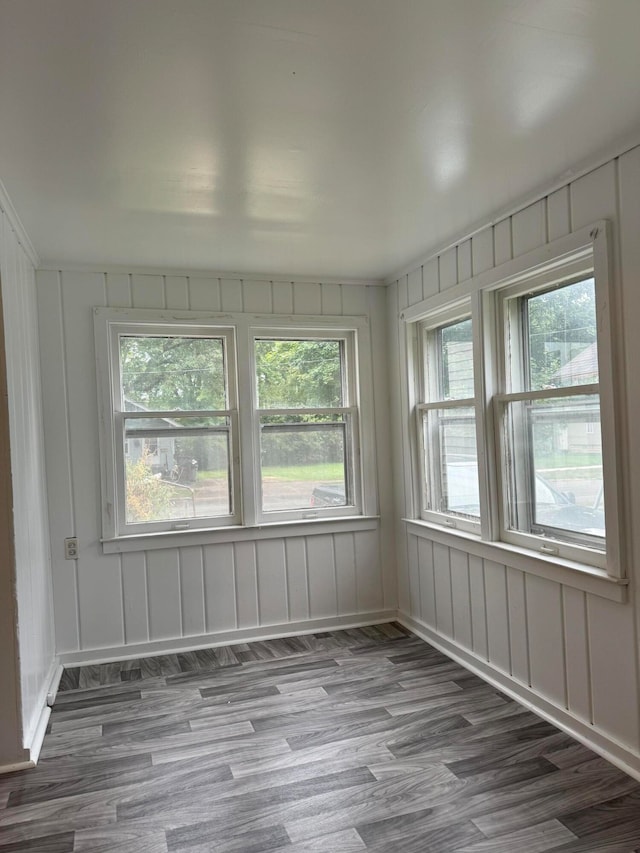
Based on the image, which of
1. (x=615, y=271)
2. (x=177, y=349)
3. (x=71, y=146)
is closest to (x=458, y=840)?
(x=615, y=271)

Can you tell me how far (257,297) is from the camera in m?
3.93

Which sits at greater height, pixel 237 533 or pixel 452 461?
pixel 452 461

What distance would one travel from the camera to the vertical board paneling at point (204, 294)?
3803 millimetres

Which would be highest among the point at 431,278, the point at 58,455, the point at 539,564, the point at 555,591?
the point at 431,278

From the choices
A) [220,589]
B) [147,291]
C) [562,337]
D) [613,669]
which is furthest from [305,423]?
[613,669]

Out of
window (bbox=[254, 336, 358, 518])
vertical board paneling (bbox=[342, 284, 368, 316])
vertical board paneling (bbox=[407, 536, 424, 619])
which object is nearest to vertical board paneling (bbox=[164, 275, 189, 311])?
window (bbox=[254, 336, 358, 518])

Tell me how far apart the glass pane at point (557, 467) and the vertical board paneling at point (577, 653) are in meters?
0.29

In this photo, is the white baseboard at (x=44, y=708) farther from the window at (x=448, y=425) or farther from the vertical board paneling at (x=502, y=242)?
the vertical board paneling at (x=502, y=242)

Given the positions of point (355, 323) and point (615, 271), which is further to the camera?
point (355, 323)

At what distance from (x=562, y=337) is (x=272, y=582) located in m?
2.33

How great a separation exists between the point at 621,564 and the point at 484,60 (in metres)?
1.79

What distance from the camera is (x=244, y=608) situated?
151 inches

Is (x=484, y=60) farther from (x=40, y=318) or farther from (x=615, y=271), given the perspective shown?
(x=40, y=318)

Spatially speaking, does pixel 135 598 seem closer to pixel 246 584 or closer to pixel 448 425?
pixel 246 584
